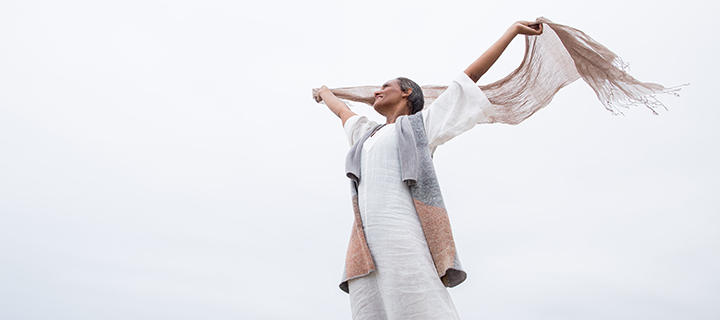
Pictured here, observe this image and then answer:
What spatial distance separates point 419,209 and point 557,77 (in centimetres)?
133

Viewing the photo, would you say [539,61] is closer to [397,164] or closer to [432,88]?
[432,88]

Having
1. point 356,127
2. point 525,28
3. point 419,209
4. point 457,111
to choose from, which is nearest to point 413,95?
point 356,127

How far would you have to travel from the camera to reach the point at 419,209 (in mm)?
2094

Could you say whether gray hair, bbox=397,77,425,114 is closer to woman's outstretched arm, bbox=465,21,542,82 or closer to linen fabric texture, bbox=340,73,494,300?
linen fabric texture, bbox=340,73,494,300

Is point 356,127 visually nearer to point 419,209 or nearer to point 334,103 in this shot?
point 334,103

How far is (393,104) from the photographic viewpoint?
8.96ft

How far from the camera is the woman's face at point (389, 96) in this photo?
2.73 meters

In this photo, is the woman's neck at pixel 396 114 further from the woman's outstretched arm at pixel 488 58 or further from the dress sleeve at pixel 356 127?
the woman's outstretched arm at pixel 488 58

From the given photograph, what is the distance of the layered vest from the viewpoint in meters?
1.98

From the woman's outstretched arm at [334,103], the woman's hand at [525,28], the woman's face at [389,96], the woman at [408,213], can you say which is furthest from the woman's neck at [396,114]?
the woman's hand at [525,28]

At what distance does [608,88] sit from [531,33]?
0.58 metres

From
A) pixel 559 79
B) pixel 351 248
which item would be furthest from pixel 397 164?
pixel 559 79

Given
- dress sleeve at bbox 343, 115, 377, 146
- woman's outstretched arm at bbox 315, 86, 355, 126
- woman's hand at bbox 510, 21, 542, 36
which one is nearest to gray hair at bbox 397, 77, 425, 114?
dress sleeve at bbox 343, 115, 377, 146

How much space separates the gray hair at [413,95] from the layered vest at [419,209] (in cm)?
41
